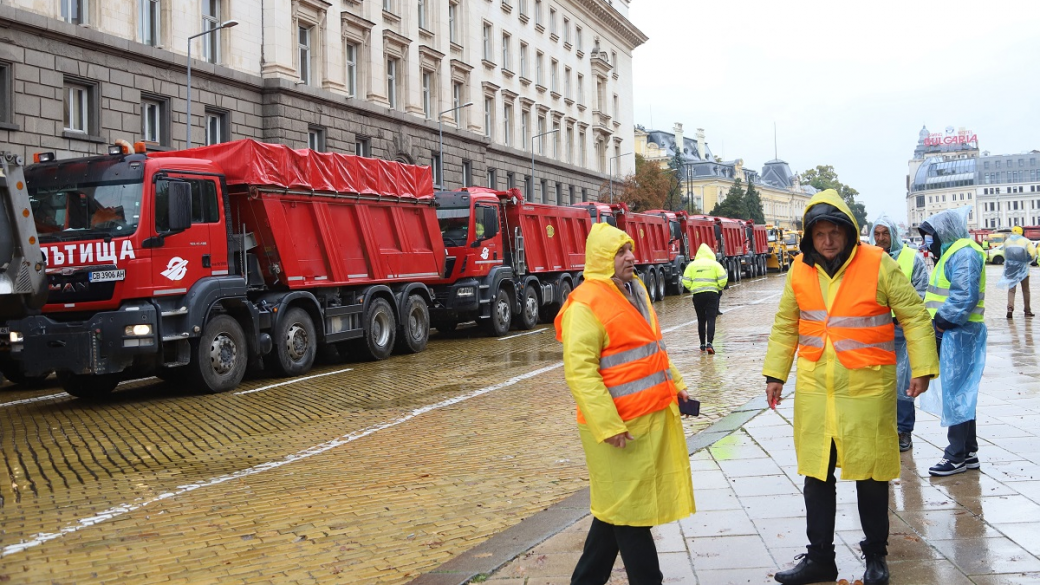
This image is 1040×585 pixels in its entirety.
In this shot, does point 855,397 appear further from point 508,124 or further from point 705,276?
point 508,124

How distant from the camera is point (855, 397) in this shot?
4.55 metres

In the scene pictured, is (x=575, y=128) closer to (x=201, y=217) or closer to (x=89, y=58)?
(x=89, y=58)

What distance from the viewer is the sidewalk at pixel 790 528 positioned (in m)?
4.66

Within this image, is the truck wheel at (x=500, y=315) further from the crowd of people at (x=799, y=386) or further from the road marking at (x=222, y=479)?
the crowd of people at (x=799, y=386)

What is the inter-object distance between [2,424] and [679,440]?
899 centimetres

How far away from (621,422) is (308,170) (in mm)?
Result: 11647

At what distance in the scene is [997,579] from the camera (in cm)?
439

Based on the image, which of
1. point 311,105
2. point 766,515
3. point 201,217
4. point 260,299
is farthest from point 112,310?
point 311,105

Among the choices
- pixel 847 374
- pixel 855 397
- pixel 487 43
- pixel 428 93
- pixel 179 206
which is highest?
pixel 487 43

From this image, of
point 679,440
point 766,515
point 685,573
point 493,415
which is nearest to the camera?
point 679,440

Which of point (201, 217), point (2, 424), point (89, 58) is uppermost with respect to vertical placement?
point (89, 58)

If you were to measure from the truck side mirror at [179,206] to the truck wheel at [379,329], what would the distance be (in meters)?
4.38

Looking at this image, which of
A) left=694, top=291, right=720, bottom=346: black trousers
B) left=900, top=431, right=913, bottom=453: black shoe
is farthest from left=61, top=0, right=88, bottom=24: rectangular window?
left=900, top=431, right=913, bottom=453: black shoe

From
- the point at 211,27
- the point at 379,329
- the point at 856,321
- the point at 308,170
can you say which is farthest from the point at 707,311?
the point at 211,27
